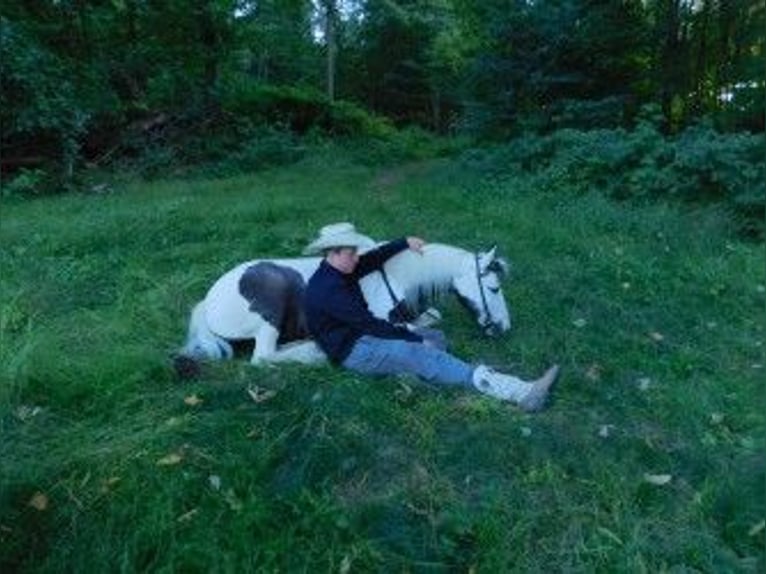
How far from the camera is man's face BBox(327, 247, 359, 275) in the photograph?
20.3ft

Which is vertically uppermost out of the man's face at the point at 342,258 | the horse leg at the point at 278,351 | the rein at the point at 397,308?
the man's face at the point at 342,258

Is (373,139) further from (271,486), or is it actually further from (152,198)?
(271,486)

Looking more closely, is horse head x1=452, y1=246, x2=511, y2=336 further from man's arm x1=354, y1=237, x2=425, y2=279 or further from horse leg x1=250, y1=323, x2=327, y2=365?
horse leg x1=250, y1=323, x2=327, y2=365

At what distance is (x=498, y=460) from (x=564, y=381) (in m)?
1.35

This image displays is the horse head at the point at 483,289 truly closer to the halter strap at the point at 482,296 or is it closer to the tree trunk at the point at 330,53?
the halter strap at the point at 482,296

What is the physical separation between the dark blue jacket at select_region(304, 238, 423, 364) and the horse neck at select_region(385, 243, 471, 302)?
0.61 meters

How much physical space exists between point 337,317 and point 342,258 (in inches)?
16.8

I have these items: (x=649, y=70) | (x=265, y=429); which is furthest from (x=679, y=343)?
(x=649, y=70)

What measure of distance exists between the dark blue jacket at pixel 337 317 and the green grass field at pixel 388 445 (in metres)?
0.33

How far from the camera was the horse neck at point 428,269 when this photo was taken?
22.1ft

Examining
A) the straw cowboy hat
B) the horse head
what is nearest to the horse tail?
the straw cowboy hat

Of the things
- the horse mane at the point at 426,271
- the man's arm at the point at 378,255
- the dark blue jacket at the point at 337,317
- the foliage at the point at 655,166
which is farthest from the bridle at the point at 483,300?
the foliage at the point at 655,166

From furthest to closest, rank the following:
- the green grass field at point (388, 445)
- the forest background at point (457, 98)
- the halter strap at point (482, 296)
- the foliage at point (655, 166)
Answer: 1. the forest background at point (457, 98)
2. the foliage at point (655, 166)
3. the halter strap at point (482, 296)
4. the green grass field at point (388, 445)

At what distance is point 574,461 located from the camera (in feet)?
16.3
